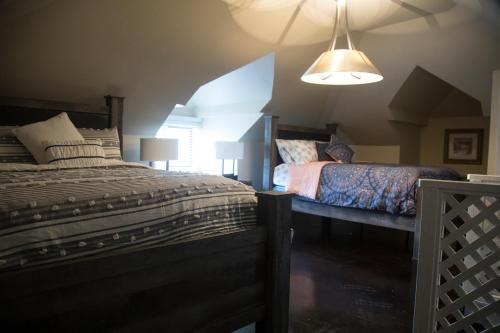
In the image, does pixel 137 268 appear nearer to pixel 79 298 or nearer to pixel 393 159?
pixel 79 298

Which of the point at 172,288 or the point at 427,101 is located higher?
the point at 427,101

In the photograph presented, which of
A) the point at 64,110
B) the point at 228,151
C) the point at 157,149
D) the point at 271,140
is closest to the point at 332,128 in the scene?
the point at 271,140

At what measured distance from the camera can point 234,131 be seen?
450 cm

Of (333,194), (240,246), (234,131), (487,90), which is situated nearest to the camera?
(240,246)

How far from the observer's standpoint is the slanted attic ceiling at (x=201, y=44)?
102 inches

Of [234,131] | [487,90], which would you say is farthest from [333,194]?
[487,90]

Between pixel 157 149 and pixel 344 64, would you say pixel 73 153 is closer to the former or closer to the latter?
pixel 157 149

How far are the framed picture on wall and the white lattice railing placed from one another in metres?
4.35

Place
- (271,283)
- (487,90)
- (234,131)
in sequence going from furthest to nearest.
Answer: (234,131) → (487,90) → (271,283)

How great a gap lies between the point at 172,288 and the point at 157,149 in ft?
7.14

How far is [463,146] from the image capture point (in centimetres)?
530

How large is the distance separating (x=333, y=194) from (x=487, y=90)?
210 centimetres

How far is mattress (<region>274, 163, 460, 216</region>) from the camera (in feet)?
9.99

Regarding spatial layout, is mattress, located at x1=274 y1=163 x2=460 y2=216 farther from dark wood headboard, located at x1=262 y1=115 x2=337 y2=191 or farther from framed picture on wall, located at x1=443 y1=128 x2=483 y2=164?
framed picture on wall, located at x1=443 y1=128 x2=483 y2=164
